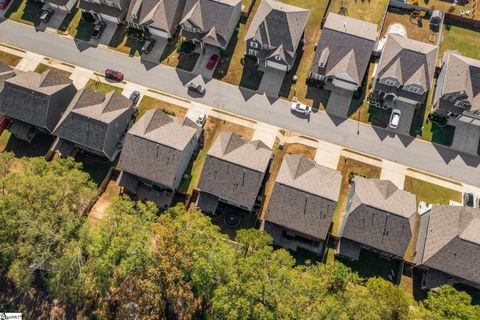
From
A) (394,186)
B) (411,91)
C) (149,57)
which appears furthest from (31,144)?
(411,91)

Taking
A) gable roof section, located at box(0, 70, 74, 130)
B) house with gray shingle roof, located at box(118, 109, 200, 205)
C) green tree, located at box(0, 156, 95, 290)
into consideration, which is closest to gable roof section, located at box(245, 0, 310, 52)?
house with gray shingle roof, located at box(118, 109, 200, 205)

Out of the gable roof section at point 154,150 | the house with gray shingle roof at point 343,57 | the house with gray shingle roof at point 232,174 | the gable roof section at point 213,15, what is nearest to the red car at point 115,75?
the gable roof section at point 154,150

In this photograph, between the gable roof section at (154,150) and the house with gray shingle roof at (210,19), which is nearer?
the gable roof section at (154,150)

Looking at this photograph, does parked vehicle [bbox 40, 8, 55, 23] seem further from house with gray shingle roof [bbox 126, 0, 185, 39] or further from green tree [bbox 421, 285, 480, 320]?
green tree [bbox 421, 285, 480, 320]

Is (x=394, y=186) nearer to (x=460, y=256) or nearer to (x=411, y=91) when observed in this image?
(x=460, y=256)

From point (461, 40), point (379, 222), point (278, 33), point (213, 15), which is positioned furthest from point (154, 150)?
point (461, 40)

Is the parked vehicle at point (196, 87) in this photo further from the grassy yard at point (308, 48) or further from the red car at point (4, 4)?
the red car at point (4, 4)
